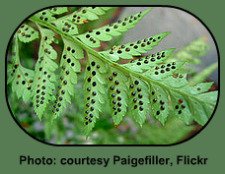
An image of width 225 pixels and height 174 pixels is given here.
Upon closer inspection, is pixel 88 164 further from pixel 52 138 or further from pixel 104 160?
pixel 52 138

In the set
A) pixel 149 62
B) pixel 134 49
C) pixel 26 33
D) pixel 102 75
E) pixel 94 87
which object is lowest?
pixel 94 87

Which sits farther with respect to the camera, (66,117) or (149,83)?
(66,117)

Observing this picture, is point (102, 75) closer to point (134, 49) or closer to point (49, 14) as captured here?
point (134, 49)

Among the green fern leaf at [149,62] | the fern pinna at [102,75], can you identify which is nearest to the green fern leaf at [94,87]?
the fern pinna at [102,75]

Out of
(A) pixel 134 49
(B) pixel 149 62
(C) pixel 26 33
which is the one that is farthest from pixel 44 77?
(B) pixel 149 62

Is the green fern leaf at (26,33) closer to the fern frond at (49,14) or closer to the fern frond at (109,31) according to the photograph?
the fern frond at (49,14)

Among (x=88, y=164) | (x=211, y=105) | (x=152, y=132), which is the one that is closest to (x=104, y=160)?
(x=88, y=164)

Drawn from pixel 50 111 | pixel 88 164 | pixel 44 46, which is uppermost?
pixel 44 46
